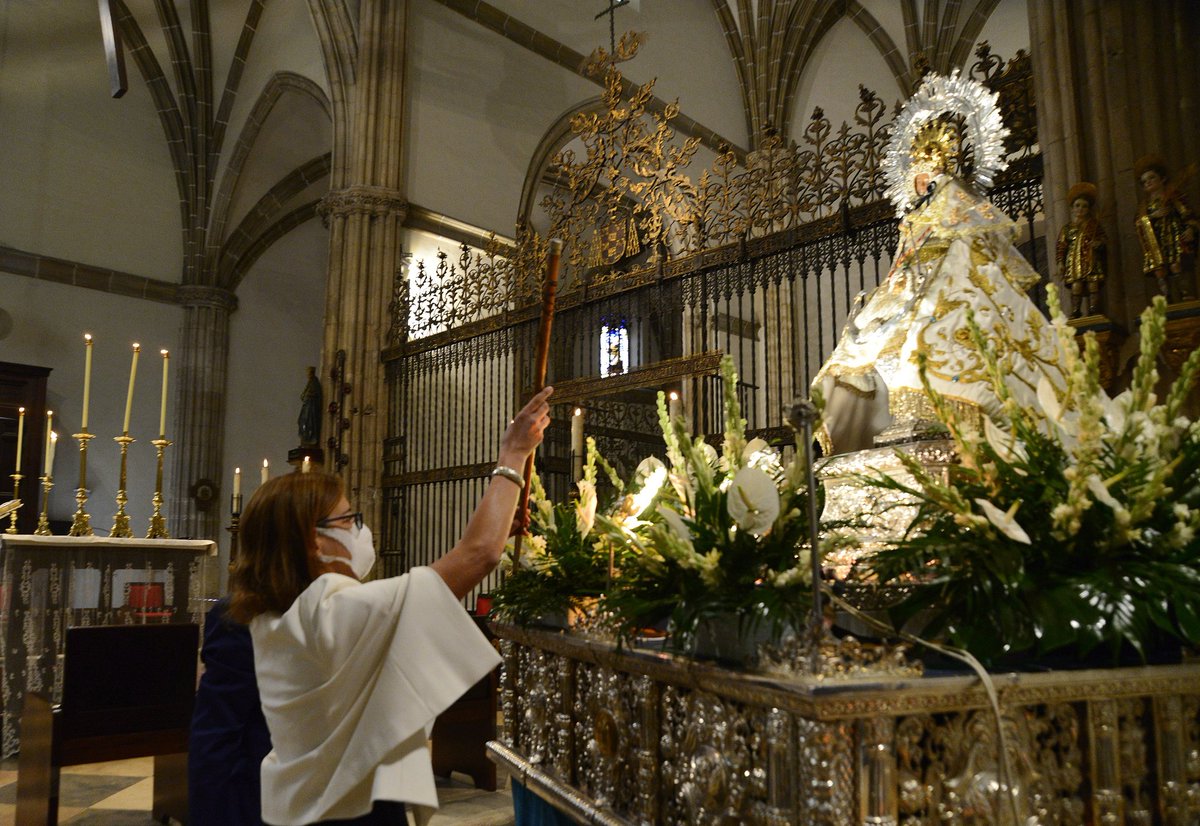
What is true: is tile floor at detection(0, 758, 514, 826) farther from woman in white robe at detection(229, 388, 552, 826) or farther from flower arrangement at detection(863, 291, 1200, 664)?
flower arrangement at detection(863, 291, 1200, 664)

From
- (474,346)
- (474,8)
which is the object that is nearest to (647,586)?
(474,346)

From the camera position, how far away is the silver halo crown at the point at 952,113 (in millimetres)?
3297

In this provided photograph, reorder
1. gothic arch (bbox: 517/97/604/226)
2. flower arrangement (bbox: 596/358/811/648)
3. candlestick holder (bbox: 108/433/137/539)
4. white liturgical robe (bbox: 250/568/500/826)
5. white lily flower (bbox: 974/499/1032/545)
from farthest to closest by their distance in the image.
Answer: gothic arch (bbox: 517/97/604/226), candlestick holder (bbox: 108/433/137/539), white liturgical robe (bbox: 250/568/500/826), flower arrangement (bbox: 596/358/811/648), white lily flower (bbox: 974/499/1032/545)

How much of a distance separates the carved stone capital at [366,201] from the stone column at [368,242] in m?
0.01

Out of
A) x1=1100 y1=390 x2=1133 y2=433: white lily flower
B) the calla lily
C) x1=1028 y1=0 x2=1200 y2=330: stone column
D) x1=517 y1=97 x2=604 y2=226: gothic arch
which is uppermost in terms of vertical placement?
x1=517 y1=97 x2=604 y2=226: gothic arch

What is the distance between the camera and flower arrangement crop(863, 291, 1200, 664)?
56.4 inches

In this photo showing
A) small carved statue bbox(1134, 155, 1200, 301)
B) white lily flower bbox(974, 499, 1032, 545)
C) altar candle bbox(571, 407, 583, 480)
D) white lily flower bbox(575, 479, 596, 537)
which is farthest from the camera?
small carved statue bbox(1134, 155, 1200, 301)

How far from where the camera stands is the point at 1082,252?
4258mm

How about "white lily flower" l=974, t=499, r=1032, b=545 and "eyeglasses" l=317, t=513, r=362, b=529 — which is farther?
"eyeglasses" l=317, t=513, r=362, b=529

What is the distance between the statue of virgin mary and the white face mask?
131 cm

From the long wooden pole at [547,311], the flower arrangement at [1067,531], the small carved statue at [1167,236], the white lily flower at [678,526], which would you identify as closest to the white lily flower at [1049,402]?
the flower arrangement at [1067,531]

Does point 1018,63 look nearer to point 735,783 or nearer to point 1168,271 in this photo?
point 1168,271

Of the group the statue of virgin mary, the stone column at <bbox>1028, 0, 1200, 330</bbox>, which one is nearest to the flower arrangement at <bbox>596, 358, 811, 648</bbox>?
the statue of virgin mary

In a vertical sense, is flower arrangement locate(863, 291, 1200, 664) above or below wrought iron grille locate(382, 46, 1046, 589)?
below
